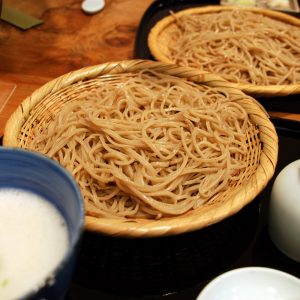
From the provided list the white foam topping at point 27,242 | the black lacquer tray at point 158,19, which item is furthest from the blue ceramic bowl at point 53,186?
the black lacquer tray at point 158,19

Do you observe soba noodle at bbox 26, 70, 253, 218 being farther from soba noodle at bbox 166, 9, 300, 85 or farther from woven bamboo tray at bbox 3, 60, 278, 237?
soba noodle at bbox 166, 9, 300, 85

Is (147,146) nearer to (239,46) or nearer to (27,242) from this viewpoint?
(27,242)

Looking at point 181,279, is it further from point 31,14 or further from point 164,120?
point 31,14

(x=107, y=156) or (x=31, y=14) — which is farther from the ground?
(x=107, y=156)

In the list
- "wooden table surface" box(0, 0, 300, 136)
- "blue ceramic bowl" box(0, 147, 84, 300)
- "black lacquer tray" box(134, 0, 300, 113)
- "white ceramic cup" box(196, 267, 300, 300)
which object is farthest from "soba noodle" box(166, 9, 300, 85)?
"blue ceramic bowl" box(0, 147, 84, 300)

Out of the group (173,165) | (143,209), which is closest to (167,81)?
(173,165)

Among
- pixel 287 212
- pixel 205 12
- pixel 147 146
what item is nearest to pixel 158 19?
pixel 205 12
